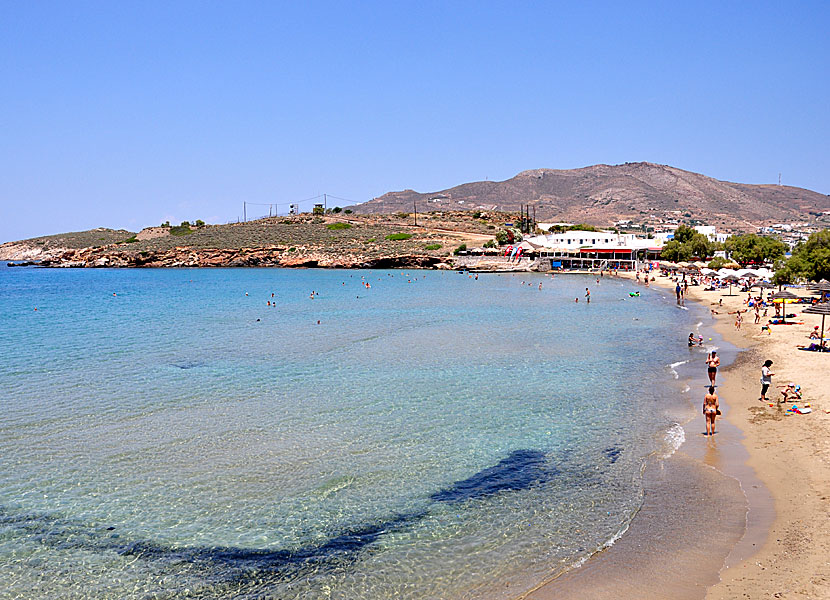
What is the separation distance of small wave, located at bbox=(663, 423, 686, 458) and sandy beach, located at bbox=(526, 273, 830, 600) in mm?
249

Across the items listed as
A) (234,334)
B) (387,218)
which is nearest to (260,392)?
(234,334)

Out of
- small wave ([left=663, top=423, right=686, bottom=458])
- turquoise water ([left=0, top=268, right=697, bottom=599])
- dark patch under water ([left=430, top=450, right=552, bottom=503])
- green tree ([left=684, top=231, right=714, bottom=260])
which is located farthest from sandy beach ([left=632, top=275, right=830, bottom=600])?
green tree ([left=684, top=231, right=714, bottom=260])

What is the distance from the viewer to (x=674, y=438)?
16281 mm

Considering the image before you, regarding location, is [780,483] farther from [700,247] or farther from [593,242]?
[593,242]

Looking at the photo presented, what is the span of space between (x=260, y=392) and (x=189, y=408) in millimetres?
2730

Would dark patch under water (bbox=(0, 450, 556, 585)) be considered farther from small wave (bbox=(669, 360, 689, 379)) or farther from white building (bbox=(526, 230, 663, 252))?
white building (bbox=(526, 230, 663, 252))

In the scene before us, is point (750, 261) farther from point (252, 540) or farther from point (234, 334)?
point (252, 540)

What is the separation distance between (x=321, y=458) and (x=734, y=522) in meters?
8.74

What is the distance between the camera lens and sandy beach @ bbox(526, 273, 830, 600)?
911cm

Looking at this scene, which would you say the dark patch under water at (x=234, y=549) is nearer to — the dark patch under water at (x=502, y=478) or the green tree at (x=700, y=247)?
the dark patch under water at (x=502, y=478)

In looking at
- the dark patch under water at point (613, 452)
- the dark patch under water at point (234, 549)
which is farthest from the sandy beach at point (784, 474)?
the dark patch under water at point (234, 549)

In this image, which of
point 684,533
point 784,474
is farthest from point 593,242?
point 684,533

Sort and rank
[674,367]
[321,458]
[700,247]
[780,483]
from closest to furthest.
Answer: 1. [780,483]
2. [321,458]
3. [674,367]
4. [700,247]

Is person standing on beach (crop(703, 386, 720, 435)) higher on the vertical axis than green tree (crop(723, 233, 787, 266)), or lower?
lower
